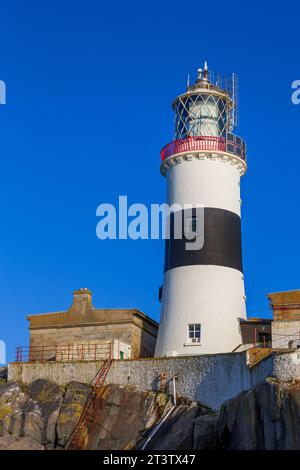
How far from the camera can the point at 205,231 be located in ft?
131

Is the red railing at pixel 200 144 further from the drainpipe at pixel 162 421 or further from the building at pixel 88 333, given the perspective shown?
the drainpipe at pixel 162 421

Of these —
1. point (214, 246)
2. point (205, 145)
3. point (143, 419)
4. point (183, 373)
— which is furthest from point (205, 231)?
point (143, 419)

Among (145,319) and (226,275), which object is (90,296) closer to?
(145,319)

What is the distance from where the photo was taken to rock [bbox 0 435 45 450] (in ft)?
110

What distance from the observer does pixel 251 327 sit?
38906mm

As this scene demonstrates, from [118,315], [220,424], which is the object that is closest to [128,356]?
[118,315]

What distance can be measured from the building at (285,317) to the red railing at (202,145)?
749cm

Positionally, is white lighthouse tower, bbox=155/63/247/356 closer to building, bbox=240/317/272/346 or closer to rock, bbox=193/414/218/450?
Result: building, bbox=240/317/272/346

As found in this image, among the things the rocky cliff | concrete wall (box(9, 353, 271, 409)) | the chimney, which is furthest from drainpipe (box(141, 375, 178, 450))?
the chimney

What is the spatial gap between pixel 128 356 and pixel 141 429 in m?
6.69

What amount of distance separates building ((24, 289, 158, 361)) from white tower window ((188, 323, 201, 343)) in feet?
11.9

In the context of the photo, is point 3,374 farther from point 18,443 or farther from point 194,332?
point 194,332

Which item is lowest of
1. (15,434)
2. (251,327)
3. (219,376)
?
(15,434)

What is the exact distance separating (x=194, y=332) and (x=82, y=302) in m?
6.96
